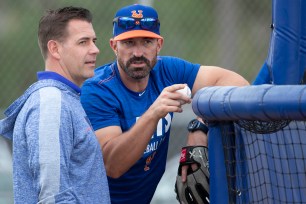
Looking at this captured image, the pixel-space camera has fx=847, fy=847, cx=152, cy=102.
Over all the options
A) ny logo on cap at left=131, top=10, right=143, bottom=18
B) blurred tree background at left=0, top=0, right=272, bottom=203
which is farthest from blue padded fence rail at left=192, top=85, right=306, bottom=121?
blurred tree background at left=0, top=0, right=272, bottom=203

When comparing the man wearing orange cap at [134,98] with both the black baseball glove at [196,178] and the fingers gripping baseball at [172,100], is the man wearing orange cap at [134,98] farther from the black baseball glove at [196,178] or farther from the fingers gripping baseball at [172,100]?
the fingers gripping baseball at [172,100]

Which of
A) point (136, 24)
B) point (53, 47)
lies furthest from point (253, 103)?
point (136, 24)

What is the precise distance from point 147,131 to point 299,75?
843 mm

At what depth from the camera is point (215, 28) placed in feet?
27.5

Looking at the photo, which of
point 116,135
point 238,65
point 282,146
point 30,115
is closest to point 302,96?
point 282,146

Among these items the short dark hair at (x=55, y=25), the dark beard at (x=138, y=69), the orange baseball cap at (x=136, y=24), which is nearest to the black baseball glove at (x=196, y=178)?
the dark beard at (x=138, y=69)

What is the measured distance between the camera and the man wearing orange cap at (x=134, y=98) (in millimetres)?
4332

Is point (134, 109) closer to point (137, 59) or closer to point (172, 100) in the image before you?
point (137, 59)

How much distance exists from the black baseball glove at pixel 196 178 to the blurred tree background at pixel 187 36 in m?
3.67

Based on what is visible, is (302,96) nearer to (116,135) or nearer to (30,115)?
(30,115)

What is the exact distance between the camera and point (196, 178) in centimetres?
441

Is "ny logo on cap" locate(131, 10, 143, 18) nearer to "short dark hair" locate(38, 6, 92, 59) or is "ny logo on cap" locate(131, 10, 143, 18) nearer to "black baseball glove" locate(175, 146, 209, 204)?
"short dark hair" locate(38, 6, 92, 59)

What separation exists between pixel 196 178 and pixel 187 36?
→ 3.97m

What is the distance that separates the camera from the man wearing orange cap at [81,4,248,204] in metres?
4.33
